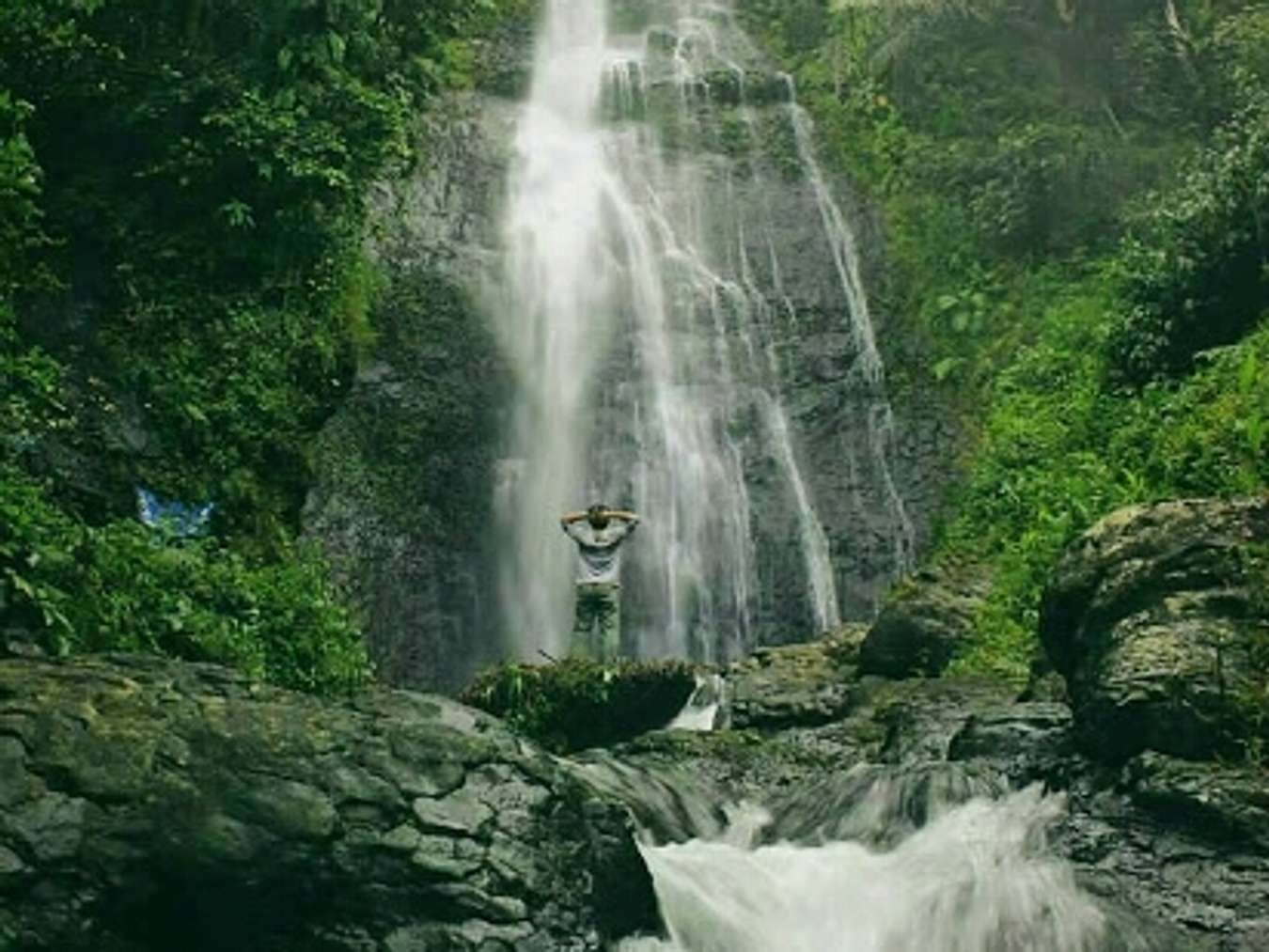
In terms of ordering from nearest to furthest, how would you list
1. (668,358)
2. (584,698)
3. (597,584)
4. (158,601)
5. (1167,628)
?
1. (1167,628)
2. (158,601)
3. (584,698)
4. (597,584)
5. (668,358)

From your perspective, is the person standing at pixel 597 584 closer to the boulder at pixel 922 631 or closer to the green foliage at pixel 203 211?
the boulder at pixel 922 631

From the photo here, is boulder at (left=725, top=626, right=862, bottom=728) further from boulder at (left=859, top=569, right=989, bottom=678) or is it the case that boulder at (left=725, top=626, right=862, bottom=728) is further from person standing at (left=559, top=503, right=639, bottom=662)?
person standing at (left=559, top=503, right=639, bottom=662)

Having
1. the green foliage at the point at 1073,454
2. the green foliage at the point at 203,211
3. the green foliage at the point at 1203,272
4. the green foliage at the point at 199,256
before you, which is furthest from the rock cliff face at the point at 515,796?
the green foliage at the point at 1203,272

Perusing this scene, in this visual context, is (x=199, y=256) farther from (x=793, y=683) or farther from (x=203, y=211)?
(x=793, y=683)

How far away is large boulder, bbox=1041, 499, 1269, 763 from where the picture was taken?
8.48 m

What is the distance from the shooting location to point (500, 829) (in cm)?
695

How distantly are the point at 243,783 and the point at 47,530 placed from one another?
2.46 m

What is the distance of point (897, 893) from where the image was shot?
8289mm

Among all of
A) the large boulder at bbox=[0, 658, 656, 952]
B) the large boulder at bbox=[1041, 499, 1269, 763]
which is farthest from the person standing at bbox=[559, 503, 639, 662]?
the large boulder at bbox=[0, 658, 656, 952]

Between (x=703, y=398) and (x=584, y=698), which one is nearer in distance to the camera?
(x=584, y=698)

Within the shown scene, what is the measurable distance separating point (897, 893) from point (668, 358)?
36.2 feet

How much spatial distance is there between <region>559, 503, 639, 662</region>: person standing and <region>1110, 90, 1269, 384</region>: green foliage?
18.0 feet

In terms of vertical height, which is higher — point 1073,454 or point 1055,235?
point 1055,235

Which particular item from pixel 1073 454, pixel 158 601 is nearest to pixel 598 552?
pixel 1073 454
